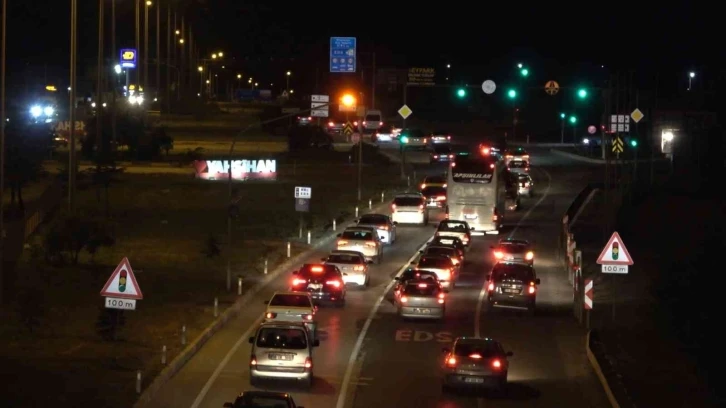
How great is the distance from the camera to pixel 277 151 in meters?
101

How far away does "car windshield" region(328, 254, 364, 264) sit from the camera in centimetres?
4100

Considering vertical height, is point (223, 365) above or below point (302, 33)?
below

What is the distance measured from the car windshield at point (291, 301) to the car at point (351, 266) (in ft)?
29.9

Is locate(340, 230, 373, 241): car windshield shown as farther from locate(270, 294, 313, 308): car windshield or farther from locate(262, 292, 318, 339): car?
locate(262, 292, 318, 339): car

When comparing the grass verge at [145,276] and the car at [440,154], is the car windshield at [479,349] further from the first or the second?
the car at [440,154]

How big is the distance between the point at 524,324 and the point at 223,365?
11.6m

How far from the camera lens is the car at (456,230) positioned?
51737 millimetres

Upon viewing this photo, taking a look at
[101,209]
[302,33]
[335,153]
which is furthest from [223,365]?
[302,33]

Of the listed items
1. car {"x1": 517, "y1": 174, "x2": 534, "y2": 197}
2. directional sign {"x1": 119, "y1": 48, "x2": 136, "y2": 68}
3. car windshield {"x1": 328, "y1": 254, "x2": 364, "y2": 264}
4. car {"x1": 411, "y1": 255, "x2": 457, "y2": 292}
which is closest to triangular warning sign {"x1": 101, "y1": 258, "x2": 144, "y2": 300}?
car windshield {"x1": 328, "y1": 254, "x2": 364, "y2": 264}

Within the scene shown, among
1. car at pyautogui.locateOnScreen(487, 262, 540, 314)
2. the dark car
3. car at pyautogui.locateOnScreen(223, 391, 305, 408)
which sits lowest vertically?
car at pyautogui.locateOnScreen(487, 262, 540, 314)

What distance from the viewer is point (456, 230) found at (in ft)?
171

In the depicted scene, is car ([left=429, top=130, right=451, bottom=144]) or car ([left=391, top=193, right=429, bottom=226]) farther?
car ([left=429, top=130, right=451, bottom=144])

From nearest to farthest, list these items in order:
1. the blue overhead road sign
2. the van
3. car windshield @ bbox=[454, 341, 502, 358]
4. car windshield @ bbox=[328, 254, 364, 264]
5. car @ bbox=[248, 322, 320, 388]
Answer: car @ bbox=[248, 322, 320, 388] → car windshield @ bbox=[454, 341, 502, 358] → car windshield @ bbox=[328, 254, 364, 264] → the blue overhead road sign → the van

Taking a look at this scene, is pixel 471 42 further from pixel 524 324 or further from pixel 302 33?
pixel 524 324
